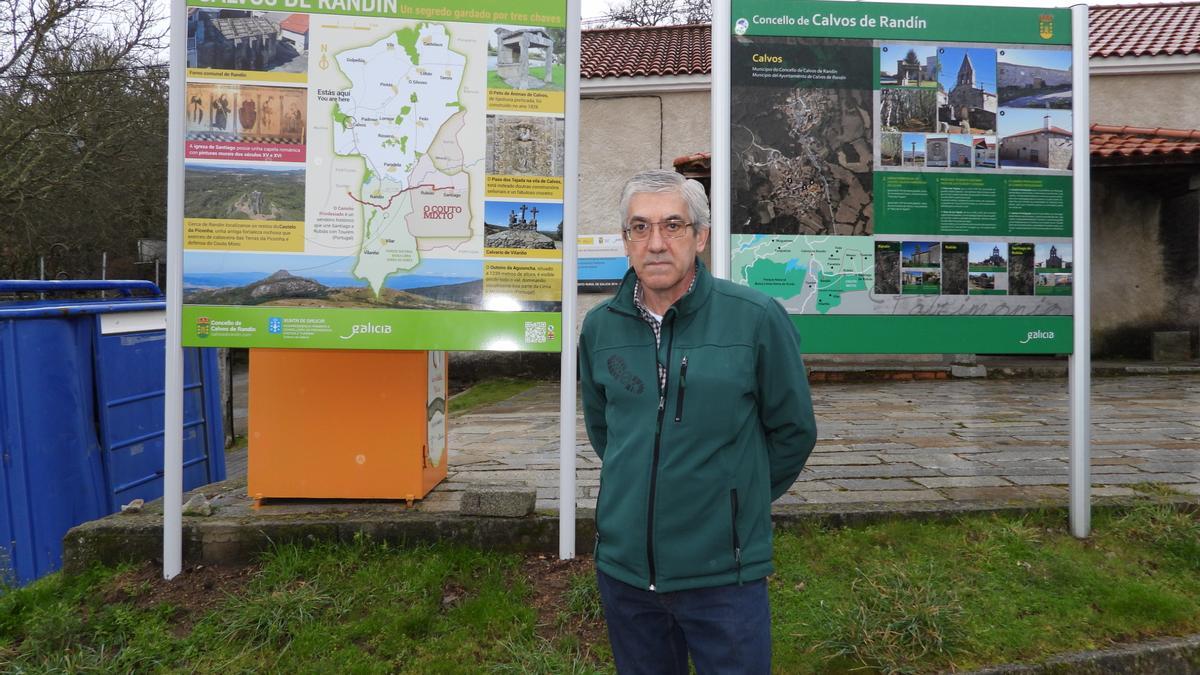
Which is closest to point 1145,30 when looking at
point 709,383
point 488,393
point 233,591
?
point 488,393

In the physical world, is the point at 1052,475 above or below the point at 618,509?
below

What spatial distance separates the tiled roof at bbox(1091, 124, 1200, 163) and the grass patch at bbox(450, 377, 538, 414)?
31.6 ft

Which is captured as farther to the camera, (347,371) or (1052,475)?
(1052,475)

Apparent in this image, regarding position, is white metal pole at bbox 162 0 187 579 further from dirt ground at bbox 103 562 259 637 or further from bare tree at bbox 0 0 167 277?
bare tree at bbox 0 0 167 277

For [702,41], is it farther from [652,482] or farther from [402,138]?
[652,482]

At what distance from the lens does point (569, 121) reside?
3.76 meters

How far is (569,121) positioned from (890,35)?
1.71 m

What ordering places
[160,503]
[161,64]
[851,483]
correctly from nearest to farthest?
[160,503] → [851,483] → [161,64]

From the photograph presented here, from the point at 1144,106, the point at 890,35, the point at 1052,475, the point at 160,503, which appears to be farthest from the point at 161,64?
the point at 1144,106

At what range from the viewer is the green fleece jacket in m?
1.95

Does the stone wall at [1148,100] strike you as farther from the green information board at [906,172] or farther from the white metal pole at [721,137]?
the white metal pole at [721,137]

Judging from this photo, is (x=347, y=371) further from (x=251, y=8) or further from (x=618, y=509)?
(x=618, y=509)

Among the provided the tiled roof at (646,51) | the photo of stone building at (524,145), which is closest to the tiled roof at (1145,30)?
the tiled roof at (646,51)

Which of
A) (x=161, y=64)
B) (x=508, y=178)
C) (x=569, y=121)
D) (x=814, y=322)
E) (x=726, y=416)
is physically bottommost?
(x=726, y=416)
